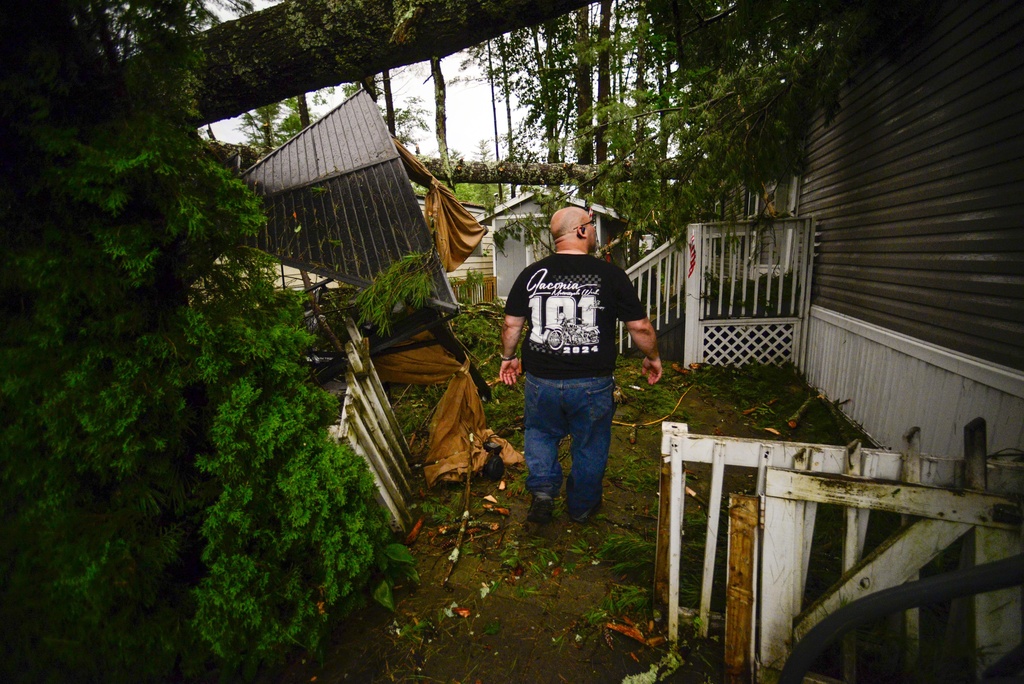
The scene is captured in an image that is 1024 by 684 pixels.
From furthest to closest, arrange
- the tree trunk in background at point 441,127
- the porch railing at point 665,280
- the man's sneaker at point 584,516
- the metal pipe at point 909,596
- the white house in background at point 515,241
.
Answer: the white house in background at point 515,241, the tree trunk in background at point 441,127, the porch railing at point 665,280, the man's sneaker at point 584,516, the metal pipe at point 909,596

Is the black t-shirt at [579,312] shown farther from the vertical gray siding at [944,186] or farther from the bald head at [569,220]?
the vertical gray siding at [944,186]

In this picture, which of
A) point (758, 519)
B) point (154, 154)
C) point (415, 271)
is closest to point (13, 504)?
point (154, 154)

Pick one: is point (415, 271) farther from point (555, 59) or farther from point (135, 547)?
point (555, 59)

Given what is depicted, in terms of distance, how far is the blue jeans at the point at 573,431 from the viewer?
2.76 m

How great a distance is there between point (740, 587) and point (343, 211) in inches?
133

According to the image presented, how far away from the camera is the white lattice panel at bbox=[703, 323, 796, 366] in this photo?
6383 mm

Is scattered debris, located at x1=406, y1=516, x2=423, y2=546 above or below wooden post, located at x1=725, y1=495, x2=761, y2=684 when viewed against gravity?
below

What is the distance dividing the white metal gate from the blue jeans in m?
4.26

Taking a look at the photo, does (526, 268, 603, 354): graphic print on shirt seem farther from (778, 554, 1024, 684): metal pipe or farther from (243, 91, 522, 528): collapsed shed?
(778, 554, 1024, 684): metal pipe

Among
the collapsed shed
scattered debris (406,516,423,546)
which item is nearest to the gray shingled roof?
the collapsed shed

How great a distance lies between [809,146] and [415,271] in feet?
21.4

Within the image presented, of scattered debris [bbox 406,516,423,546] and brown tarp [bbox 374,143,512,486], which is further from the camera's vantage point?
brown tarp [bbox 374,143,512,486]

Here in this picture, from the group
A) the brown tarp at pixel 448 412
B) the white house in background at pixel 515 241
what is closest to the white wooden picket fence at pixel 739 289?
the brown tarp at pixel 448 412

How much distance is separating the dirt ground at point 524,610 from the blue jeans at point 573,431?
0.32 metres
